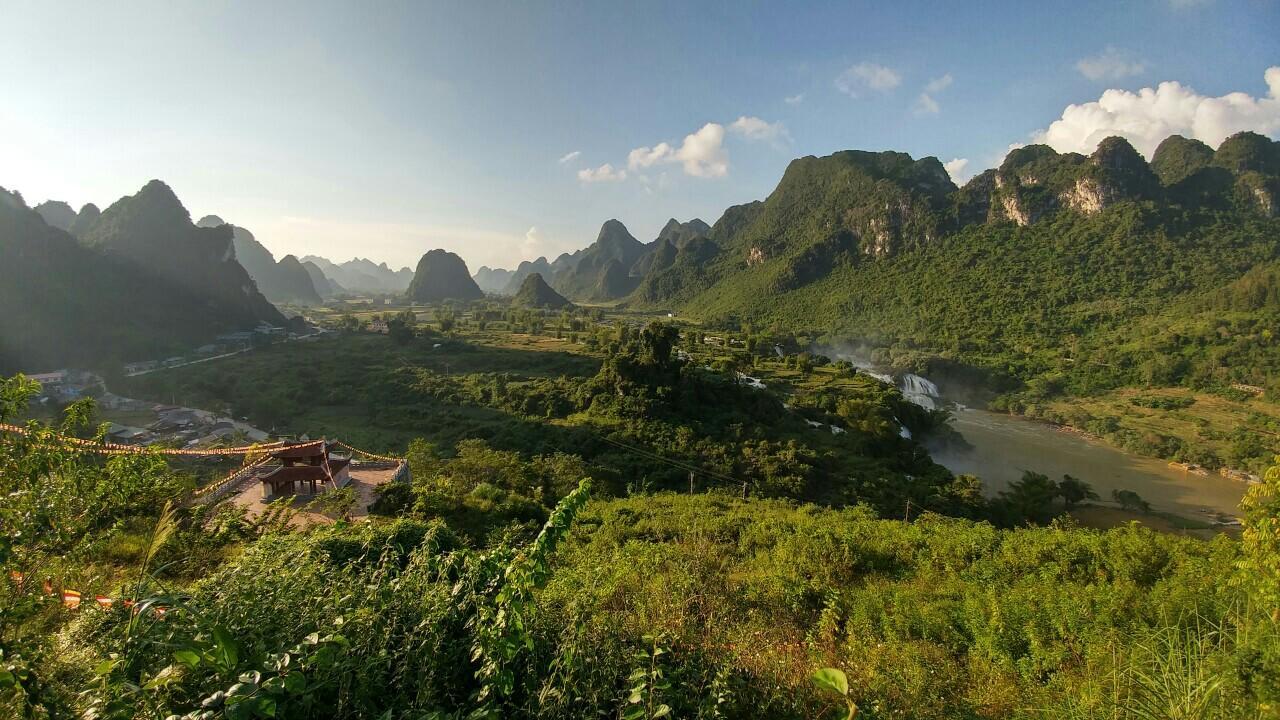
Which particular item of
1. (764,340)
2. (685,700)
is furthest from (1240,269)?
(685,700)

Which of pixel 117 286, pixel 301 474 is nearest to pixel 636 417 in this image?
pixel 301 474

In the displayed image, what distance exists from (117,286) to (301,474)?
60.3m

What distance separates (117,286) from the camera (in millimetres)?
49844

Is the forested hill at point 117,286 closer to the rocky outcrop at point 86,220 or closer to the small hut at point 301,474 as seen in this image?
the rocky outcrop at point 86,220

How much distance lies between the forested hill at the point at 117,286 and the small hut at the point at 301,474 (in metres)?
42.9

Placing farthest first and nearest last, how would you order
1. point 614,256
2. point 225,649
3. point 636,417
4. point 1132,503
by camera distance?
point 614,256 → point 636,417 → point 1132,503 → point 225,649

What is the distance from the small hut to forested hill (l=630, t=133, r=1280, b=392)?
1904 inches

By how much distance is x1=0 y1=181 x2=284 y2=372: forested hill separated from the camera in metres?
40.7

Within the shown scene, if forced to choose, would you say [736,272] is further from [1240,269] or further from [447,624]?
[447,624]

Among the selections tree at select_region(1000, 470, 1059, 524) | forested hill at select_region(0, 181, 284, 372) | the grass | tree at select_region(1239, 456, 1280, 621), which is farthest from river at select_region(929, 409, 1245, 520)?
forested hill at select_region(0, 181, 284, 372)

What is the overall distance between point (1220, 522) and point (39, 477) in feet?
105

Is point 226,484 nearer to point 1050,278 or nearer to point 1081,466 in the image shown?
point 1081,466

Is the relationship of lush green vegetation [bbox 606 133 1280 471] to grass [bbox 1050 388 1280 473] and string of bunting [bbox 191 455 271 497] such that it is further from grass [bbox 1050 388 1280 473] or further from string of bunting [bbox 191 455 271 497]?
string of bunting [bbox 191 455 271 497]

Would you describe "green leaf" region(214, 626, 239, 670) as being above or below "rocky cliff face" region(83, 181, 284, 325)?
below
